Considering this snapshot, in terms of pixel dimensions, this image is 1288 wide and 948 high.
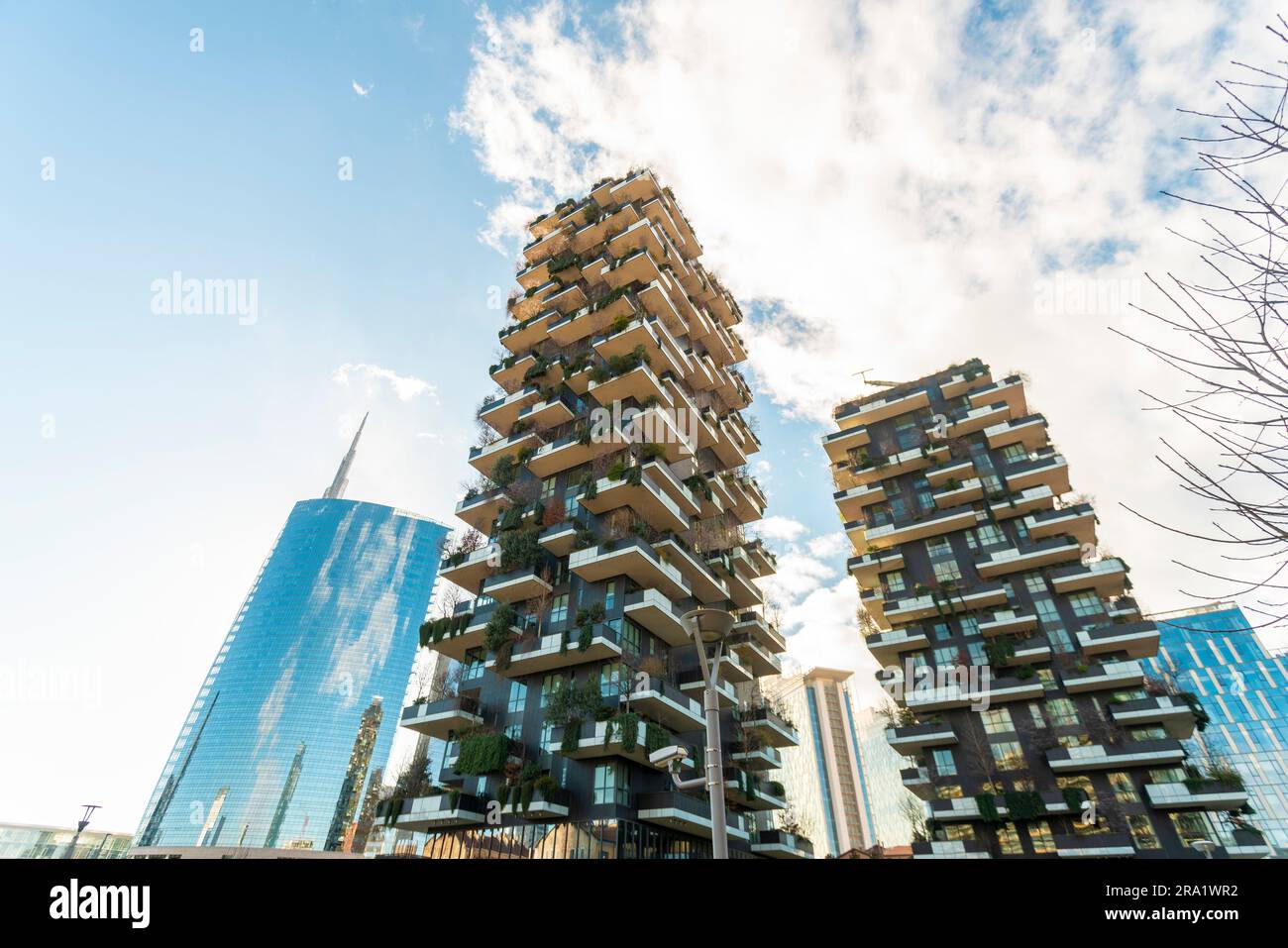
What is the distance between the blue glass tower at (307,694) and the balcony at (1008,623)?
115 m

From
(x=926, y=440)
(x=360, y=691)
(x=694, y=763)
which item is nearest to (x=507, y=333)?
(x=694, y=763)

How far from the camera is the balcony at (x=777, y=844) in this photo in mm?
33969

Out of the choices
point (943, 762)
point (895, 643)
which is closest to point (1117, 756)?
point (943, 762)

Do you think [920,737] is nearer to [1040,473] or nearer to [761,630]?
[761,630]

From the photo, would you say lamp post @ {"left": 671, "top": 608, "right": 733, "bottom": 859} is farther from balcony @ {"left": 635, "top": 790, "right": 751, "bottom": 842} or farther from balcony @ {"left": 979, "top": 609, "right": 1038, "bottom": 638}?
balcony @ {"left": 979, "top": 609, "right": 1038, "bottom": 638}

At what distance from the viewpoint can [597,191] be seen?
50.6 meters

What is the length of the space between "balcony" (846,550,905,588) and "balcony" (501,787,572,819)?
104 ft

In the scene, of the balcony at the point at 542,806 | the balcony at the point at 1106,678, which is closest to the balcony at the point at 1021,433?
the balcony at the point at 1106,678

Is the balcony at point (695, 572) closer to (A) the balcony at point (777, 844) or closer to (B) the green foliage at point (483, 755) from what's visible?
(B) the green foliage at point (483, 755)

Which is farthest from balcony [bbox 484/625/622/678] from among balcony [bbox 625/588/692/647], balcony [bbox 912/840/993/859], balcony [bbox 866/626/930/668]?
balcony [bbox 866/626/930/668]

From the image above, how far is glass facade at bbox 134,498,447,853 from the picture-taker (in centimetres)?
11700

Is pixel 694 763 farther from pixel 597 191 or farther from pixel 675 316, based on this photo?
pixel 597 191
